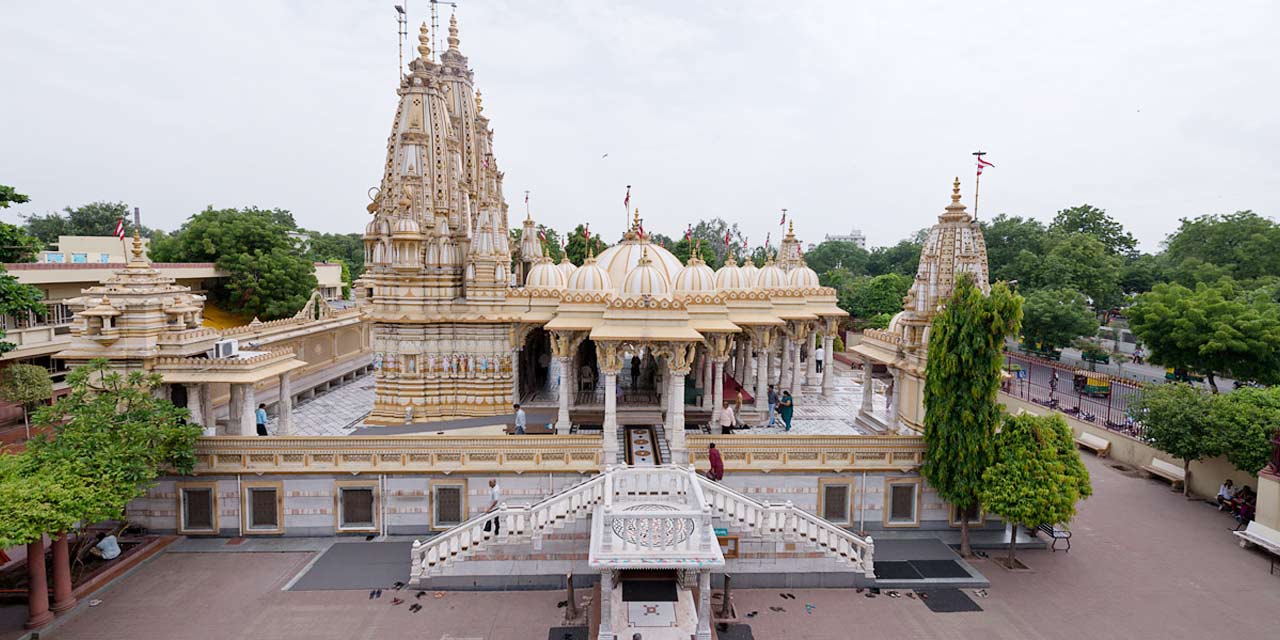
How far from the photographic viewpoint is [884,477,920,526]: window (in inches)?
728

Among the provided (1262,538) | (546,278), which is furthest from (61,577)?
(1262,538)

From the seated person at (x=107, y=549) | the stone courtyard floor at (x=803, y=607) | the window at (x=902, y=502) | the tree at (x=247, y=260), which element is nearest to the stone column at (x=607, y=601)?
the stone courtyard floor at (x=803, y=607)

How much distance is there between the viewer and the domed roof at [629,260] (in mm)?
26255

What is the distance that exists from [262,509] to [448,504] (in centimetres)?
534

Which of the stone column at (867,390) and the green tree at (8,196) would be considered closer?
the green tree at (8,196)

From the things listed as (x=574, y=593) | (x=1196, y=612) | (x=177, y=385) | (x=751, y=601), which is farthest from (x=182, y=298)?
(x=1196, y=612)

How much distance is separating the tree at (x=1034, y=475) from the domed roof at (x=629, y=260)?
43.9 ft

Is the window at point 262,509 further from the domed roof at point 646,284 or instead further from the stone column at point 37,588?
the domed roof at point 646,284

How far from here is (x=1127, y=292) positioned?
65438 mm

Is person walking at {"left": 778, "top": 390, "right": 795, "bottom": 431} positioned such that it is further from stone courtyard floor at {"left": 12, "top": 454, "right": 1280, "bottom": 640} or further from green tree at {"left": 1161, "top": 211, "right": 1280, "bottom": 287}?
green tree at {"left": 1161, "top": 211, "right": 1280, "bottom": 287}

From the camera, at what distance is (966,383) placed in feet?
55.0

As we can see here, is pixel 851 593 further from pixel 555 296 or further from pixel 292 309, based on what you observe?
pixel 292 309

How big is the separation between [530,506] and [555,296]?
36.2 feet

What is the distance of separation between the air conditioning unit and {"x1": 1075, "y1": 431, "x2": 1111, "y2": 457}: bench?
32.9m
